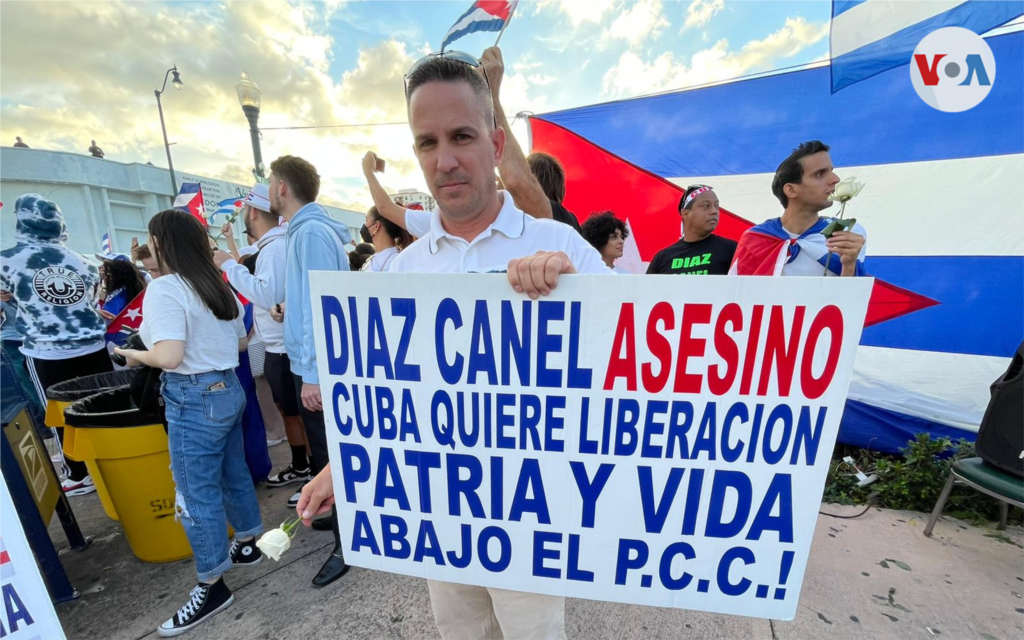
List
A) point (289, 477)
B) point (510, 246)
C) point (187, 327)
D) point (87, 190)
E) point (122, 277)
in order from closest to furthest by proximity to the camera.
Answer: point (510, 246) < point (187, 327) < point (289, 477) < point (122, 277) < point (87, 190)

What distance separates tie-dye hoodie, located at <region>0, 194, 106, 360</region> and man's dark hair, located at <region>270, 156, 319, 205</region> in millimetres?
2188

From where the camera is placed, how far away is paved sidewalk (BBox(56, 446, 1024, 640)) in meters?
1.83

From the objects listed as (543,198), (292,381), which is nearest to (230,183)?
(292,381)

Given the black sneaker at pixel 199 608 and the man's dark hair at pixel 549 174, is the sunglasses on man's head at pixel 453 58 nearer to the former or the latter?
the man's dark hair at pixel 549 174

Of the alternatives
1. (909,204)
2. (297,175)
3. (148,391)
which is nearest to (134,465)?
(148,391)

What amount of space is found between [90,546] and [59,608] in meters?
0.60

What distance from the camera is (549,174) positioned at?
84.7 inches

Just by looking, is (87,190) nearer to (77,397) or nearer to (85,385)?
(85,385)

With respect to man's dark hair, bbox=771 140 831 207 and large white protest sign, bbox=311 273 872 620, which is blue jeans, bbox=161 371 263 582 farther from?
man's dark hair, bbox=771 140 831 207

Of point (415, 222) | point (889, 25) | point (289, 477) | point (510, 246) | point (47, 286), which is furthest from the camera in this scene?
point (289, 477)

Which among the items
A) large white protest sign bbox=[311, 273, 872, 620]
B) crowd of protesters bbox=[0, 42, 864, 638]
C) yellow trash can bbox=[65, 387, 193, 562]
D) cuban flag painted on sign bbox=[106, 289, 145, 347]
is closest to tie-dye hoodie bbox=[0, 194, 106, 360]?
crowd of protesters bbox=[0, 42, 864, 638]

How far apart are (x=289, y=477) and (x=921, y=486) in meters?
4.52

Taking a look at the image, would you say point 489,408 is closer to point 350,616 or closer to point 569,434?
point 569,434

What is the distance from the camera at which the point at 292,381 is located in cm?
289
